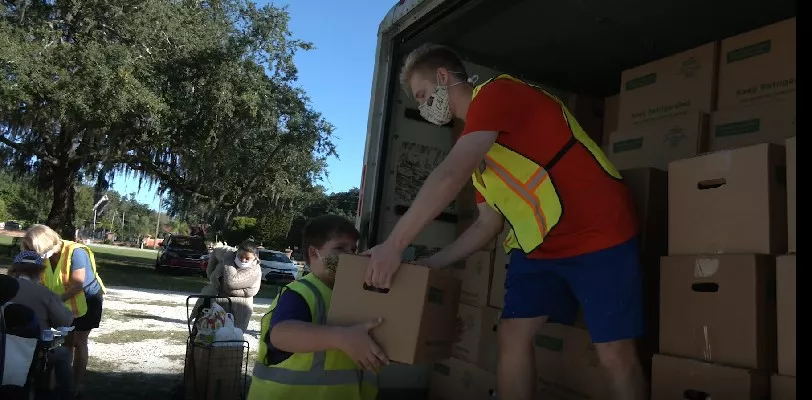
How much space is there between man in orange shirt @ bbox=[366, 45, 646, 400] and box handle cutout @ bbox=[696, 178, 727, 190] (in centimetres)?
24

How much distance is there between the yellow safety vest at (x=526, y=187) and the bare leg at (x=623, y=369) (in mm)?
415

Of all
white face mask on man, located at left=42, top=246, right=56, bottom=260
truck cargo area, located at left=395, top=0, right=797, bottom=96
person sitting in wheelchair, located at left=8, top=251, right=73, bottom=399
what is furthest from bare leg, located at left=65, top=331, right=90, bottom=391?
truck cargo area, located at left=395, top=0, right=797, bottom=96

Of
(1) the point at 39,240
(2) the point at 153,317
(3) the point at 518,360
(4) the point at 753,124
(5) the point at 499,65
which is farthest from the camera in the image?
(2) the point at 153,317

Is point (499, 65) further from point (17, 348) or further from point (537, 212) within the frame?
point (17, 348)

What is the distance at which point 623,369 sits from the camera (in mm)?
2094

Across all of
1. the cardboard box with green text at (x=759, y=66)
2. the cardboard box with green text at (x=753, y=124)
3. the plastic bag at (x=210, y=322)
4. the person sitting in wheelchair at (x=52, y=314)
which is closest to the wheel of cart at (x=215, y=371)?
the plastic bag at (x=210, y=322)

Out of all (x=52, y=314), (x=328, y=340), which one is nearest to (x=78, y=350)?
(x=52, y=314)

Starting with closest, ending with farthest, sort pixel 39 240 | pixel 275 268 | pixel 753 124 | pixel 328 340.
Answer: pixel 328 340 < pixel 753 124 < pixel 39 240 < pixel 275 268

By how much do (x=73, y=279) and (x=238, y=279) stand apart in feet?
8.42

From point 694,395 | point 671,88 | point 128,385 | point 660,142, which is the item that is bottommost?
point 128,385

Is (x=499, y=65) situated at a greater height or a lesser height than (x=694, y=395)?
greater

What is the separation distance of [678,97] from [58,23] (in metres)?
17.3

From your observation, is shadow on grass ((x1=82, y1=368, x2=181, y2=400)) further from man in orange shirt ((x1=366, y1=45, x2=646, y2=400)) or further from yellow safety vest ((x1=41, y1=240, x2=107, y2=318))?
man in orange shirt ((x1=366, y1=45, x2=646, y2=400))
